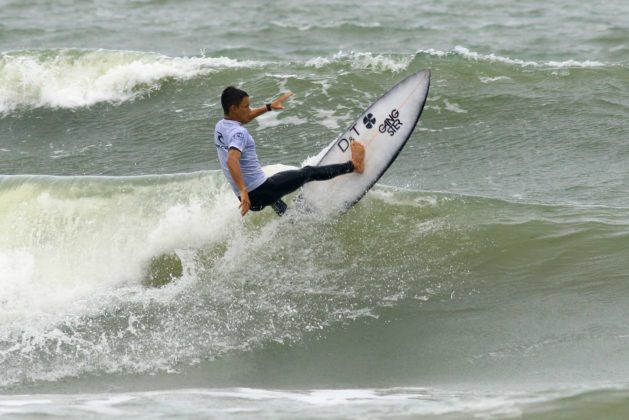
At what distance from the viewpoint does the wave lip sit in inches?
632

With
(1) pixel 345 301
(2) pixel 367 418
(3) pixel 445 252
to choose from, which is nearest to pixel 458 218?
(3) pixel 445 252

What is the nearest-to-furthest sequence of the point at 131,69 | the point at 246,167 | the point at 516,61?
the point at 246,167 < the point at 516,61 < the point at 131,69

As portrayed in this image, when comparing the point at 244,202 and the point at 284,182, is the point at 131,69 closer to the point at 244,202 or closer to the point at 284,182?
the point at 284,182

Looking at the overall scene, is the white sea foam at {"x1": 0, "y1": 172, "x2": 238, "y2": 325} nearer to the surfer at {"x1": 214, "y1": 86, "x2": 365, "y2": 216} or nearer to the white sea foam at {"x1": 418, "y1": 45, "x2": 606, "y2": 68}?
the surfer at {"x1": 214, "y1": 86, "x2": 365, "y2": 216}

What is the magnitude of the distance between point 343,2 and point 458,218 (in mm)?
14803

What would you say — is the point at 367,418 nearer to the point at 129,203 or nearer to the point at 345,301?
the point at 345,301

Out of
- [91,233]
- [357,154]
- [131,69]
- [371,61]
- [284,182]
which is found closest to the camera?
[284,182]

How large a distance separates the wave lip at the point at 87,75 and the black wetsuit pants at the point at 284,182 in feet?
27.5

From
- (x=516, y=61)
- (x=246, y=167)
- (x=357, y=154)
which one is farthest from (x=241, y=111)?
(x=516, y=61)

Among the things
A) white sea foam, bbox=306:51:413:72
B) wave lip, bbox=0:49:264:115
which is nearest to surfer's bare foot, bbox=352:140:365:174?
white sea foam, bbox=306:51:413:72

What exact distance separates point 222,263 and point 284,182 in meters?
1.15

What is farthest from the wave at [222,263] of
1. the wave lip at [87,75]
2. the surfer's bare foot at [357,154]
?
the wave lip at [87,75]

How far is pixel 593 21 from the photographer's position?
19.5m

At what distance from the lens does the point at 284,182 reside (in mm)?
7957
